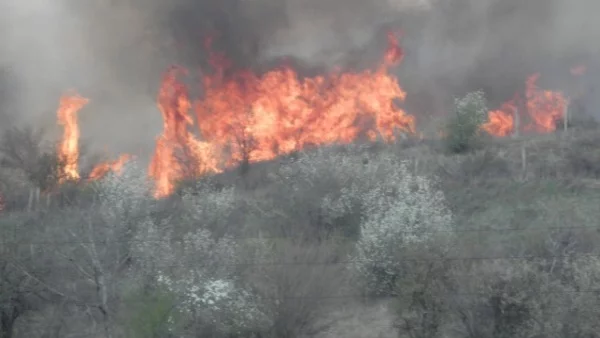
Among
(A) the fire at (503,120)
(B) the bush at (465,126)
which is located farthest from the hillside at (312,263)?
(A) the fire at (503,120)

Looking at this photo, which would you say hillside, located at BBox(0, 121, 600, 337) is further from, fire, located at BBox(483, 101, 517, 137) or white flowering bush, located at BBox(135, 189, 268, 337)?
fire, located at BBox(483, 101, 517, 137)

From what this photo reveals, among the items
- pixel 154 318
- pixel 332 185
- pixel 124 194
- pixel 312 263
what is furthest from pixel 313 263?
pixel 332 185

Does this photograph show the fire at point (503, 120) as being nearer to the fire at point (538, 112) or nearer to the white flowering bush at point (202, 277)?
the fire at point (538, 112)

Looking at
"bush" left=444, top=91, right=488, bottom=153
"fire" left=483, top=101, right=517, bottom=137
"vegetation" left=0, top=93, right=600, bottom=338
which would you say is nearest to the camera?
"vegetation" left=0, top=93, right=600, bottom=338

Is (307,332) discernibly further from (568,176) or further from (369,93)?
(369,93)

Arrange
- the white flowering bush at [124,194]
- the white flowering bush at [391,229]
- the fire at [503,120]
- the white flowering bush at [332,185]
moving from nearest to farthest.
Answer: the white flowering bush at [391,229] < the white flowering bush at [124,194] < the white flowering bush at [332,185] < the fire at [503,120]

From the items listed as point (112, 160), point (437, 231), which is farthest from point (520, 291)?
point (112, 160)

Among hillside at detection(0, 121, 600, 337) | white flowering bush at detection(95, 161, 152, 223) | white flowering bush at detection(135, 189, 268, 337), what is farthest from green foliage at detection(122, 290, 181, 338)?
white flowering bush at detection(95, 161, 152, 223)
